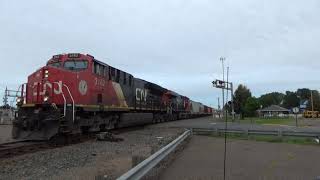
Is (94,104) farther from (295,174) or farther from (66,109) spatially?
(295,174)

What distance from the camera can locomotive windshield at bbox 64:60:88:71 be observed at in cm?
2009

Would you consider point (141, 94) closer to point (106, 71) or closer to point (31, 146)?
point (106, 71)

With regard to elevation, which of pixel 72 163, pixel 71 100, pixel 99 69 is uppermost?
pixel 99 69

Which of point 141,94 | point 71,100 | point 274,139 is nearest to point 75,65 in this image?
point 71,100

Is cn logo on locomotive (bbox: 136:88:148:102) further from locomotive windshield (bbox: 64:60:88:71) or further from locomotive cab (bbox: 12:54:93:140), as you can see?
locomotive cab (bbox: 12:54:93:140)

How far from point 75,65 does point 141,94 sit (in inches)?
495

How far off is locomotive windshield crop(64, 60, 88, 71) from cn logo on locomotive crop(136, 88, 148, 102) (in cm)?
1102

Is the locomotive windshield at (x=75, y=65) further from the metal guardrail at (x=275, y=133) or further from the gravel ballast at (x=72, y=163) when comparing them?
the metal guardrail at (x=275, y=133)

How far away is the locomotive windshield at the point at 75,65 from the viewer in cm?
2009

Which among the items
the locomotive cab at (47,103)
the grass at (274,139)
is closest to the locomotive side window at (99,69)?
the locomotive cab at (47,103)

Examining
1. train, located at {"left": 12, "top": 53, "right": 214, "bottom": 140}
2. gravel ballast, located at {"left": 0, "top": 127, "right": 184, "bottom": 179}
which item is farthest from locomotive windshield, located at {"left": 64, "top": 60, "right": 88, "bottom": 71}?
gravel ballast, located at {"left": 0, "top": 127, "right": 184, "bottom": 179}

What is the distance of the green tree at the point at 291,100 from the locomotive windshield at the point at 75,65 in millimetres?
171255

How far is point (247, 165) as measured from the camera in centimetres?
1166

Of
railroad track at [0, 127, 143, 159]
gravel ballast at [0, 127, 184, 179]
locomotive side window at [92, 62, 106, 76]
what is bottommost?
gravel ballast at [0, 127, 184, 179]
